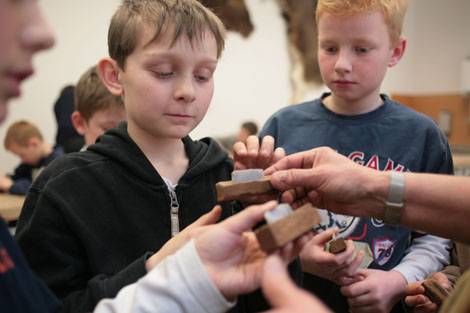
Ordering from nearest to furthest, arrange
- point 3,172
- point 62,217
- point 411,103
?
point 62,217 < point 3,172 < point 411,103

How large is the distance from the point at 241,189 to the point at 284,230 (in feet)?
0.94

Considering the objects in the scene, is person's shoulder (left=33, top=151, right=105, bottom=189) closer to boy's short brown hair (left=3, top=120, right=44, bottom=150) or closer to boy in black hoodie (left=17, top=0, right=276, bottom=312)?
boy in black hoodie (left=17, top=0, right=276, bottom=312)

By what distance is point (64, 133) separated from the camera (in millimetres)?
3895

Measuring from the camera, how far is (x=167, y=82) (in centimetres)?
130

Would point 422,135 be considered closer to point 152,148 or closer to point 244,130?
point 152,148

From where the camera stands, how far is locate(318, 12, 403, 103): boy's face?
5.54ft

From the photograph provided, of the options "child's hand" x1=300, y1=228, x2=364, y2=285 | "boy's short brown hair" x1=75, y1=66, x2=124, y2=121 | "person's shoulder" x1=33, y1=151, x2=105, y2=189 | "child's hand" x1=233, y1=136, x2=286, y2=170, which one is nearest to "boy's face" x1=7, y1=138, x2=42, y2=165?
"boy's short brown hair" x1=75, y1=66, x2=124, y2=121

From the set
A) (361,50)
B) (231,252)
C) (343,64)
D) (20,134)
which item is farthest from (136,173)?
(20,134)

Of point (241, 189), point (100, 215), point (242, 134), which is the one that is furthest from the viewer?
point (242, 134)

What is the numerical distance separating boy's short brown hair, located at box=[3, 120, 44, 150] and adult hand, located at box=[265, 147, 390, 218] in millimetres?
2987

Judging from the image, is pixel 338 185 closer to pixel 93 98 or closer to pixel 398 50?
pixel 398 50

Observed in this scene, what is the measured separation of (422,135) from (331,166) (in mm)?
624

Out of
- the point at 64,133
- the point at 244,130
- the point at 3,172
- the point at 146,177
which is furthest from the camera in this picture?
the point at 244,130

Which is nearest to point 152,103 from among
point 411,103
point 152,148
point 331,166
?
point 152,148
